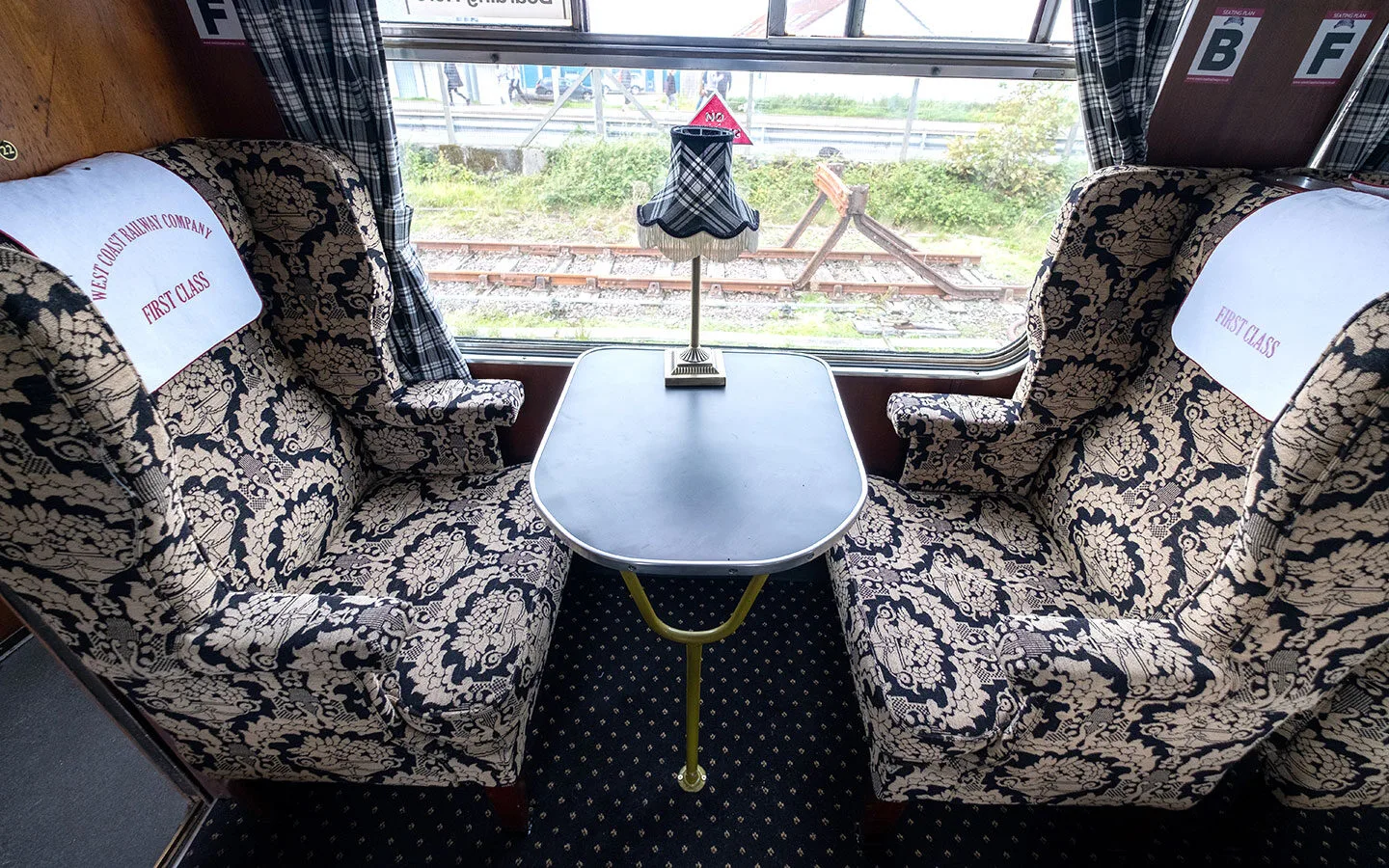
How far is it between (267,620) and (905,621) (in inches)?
53.0

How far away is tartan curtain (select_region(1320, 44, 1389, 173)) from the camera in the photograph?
1454mm

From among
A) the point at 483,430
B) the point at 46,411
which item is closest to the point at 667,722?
the point at 483,430

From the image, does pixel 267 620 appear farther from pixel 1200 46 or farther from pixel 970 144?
pixel 1200 46

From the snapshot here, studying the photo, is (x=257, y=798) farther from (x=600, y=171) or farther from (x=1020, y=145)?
(x=1020, y=145)

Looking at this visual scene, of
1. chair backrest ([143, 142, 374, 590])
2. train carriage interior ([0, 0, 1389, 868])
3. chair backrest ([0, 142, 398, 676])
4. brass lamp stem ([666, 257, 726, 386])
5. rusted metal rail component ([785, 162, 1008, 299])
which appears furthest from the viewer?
rusted metal rail component ([785, 162, 1008, 299])

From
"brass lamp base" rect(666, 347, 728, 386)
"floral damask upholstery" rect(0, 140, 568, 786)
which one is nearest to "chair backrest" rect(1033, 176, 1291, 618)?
"brass lamp base" rect(666, 347, 728, 386)

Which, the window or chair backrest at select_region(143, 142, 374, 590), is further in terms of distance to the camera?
the window

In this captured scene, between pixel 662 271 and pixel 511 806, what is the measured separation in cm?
172

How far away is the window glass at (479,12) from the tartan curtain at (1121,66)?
1366 millimetres

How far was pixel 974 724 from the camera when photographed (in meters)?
1.21

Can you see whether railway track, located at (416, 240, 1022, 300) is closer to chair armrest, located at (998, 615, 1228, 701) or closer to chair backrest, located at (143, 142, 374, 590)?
chair backrest, located at (143, 142, 374, 590)

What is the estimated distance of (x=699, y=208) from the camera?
138 cm

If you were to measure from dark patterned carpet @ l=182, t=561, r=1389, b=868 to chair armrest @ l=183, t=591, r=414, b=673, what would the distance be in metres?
0.70

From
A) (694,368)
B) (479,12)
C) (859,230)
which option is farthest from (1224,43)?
(479,12)
